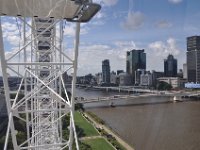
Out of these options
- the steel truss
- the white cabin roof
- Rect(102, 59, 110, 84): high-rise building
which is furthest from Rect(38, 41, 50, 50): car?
Rect(102, 59, 110, 84): high-rise building

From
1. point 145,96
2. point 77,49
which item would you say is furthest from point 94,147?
point 145,96

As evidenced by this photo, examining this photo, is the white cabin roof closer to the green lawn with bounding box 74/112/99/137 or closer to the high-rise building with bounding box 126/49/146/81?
the green lawn with bounding box 74/112/99/137

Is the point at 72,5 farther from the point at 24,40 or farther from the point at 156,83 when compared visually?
the point at 156,83

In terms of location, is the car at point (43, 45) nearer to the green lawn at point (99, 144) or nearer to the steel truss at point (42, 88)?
the steel truss at point (42, 88)

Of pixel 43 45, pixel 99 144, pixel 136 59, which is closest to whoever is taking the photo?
pixel 43 45

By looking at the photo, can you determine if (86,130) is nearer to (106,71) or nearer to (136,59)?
(136,59)

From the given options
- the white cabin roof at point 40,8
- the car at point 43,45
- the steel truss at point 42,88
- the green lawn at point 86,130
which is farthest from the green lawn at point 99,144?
the white cabin roof at point 40,8

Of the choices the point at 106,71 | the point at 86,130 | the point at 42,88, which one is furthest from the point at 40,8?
the point at 106,71

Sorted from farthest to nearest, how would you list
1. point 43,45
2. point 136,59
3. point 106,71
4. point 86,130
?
point 106,71
point 136,59
point 86,130
point 43,45
